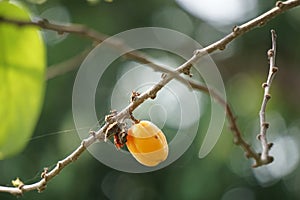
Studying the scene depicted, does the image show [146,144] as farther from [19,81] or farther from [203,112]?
[203,112]

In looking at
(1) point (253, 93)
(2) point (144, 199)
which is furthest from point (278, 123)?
(2) point (144, 199)

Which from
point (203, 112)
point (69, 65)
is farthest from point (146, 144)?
point (203, 112)

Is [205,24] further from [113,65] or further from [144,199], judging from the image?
[144,199]

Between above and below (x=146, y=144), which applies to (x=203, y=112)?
below

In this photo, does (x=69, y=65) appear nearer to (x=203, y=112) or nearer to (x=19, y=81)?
(x=19, y=81)

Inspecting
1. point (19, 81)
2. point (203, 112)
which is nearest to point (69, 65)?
point (19, 81)

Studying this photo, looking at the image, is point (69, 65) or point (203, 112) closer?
point (69, 65)
